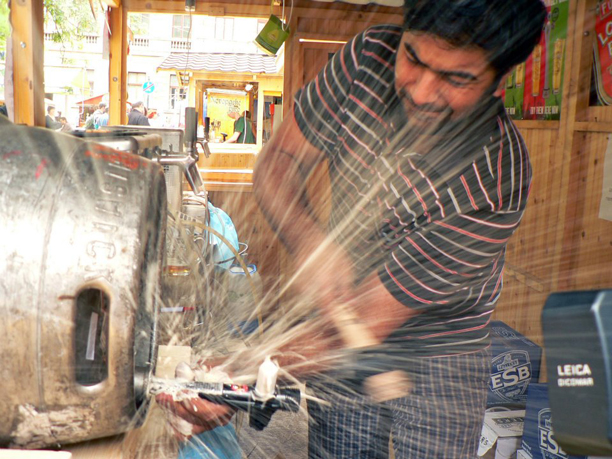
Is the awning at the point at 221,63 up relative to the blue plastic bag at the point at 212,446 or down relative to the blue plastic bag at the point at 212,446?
up

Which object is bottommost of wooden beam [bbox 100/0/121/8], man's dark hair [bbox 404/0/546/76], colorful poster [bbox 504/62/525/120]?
man's dark hair [bbox 404/0/546/76]

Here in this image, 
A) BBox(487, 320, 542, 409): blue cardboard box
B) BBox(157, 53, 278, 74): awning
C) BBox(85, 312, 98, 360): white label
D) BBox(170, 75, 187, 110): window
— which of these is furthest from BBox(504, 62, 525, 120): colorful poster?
BBox(170, 75, 187, 110): window

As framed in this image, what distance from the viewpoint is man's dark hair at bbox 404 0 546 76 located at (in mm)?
1310

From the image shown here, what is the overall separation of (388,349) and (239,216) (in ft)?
13.7

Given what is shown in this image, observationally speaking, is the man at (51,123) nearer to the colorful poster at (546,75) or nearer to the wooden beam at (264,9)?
the wooden beam at (264,9)

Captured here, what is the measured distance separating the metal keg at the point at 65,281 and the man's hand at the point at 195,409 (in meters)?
0.19

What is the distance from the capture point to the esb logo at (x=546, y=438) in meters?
2.61

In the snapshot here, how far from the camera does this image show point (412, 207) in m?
1.59

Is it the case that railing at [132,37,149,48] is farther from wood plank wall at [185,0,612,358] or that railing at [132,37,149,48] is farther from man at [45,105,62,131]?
wood plank wall at [185,0,612,358]

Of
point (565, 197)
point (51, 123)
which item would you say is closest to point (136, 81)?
point (51, 123)

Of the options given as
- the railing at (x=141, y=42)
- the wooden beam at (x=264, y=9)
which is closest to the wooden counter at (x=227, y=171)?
the wooden beam at (x=264, y=9)

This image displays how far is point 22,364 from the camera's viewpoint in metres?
0.84

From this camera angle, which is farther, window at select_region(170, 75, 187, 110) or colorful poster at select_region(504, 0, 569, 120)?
window at select_region(170, 75, 187, 110)

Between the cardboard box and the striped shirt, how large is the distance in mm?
1421
